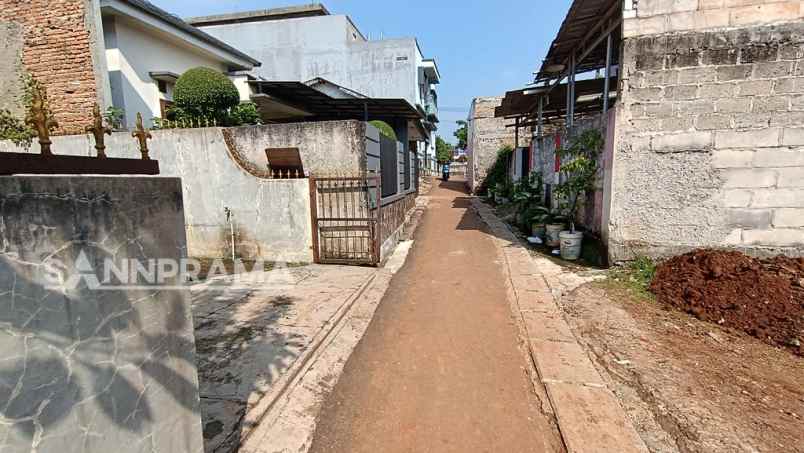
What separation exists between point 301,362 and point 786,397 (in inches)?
146

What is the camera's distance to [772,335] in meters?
3.48

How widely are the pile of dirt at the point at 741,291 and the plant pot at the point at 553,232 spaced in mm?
2100

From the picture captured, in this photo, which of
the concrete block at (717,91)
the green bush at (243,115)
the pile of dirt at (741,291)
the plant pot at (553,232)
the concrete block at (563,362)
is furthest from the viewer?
the green bush at (243,115)

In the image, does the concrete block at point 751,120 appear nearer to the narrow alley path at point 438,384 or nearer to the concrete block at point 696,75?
the concrete block at point 696,75

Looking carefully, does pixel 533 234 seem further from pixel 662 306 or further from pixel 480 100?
pixel 480 100

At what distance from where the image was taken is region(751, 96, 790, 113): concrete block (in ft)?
15.5

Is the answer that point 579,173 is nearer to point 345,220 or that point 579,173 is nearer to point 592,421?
point 345,220

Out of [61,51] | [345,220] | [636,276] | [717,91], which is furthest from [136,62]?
[717,91]

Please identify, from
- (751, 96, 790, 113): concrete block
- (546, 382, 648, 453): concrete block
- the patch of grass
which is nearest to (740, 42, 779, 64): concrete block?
(751, 96, 790, 113): concrete block

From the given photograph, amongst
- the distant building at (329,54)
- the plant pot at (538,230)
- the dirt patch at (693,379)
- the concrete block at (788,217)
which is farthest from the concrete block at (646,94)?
the distant building at (329,54)

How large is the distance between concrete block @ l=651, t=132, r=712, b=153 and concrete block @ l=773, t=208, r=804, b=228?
4.09ft

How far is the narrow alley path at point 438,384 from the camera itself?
2.37 metres

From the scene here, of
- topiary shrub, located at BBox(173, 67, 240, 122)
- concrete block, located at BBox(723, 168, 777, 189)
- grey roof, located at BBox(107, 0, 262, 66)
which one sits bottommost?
concrete block, located at BBox(723, 168, 777, 189)

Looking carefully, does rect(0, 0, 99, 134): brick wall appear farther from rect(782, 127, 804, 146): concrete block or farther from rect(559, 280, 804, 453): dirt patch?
rect(782, 127, 804, 146): concrete block
